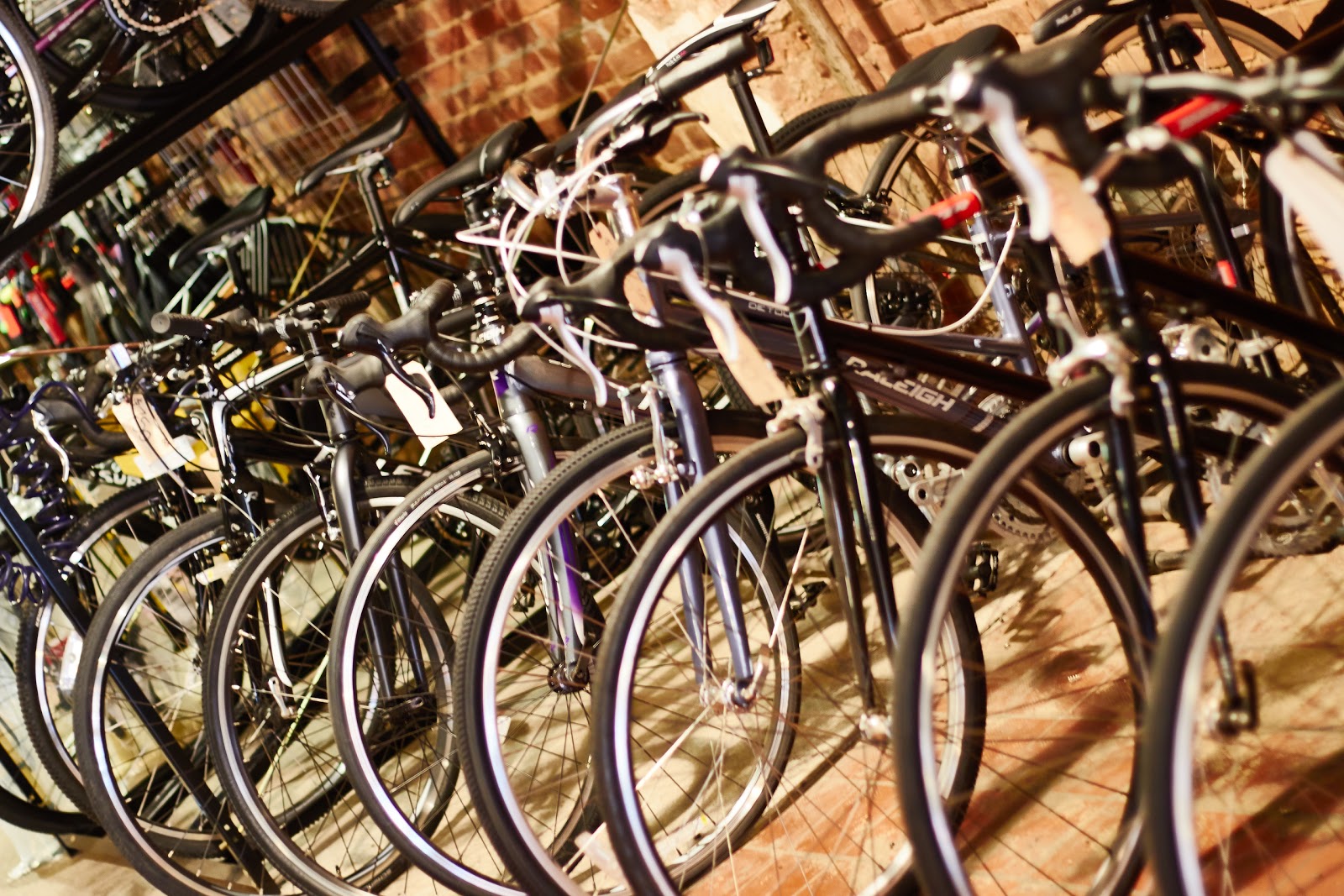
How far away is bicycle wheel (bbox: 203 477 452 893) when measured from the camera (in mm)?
2289

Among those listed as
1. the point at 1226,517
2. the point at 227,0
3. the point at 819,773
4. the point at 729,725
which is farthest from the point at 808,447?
the point at 227,0

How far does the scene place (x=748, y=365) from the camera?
1412 mm

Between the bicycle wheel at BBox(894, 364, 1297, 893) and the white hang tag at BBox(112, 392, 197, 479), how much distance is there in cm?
156

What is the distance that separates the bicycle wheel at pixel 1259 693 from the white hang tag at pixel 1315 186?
0.14 metres

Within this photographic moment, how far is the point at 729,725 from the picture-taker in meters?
2.11

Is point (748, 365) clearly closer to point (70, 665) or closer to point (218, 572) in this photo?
point (218, 572)

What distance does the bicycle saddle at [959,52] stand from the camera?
1979 millimetres

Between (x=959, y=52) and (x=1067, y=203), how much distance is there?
87 centimetres

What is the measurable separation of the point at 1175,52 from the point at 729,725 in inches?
52.1

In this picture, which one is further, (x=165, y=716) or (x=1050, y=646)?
(x=165, y=716)

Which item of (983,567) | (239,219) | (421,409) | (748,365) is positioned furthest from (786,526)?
(239,219)

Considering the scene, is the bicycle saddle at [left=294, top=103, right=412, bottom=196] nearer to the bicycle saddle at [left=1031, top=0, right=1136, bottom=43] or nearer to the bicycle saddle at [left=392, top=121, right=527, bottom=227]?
the bicycle saddle at [left=392, top=121, right=527, bottom=227]

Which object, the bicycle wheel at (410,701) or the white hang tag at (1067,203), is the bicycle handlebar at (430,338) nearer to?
the bicycle wheel at (410,701)

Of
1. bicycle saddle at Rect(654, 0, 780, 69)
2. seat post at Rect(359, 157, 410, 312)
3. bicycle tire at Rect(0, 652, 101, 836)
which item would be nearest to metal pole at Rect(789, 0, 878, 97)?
bicycle saddle at Rect(654, 0, 780, 69)
